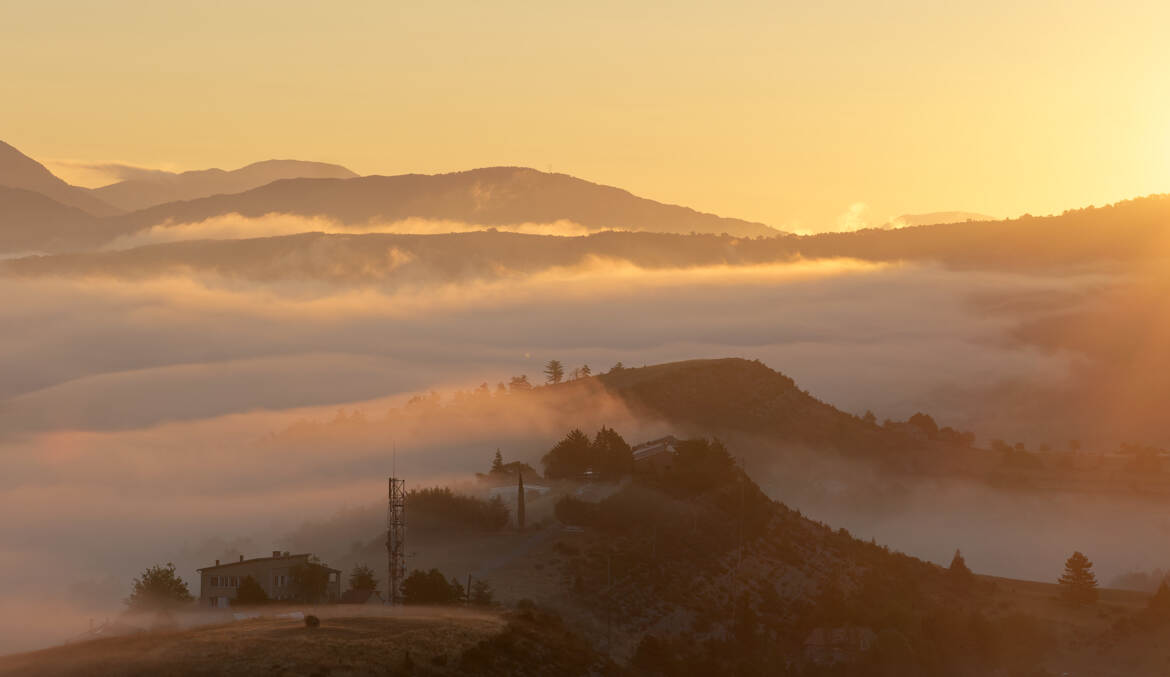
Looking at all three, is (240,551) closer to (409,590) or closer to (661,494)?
(661,494)

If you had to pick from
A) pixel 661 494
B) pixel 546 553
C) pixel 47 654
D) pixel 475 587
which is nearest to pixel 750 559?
pixel 661 494

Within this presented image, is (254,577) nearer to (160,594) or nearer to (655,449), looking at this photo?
(160,594)

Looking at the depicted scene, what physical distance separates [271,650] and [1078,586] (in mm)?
109716

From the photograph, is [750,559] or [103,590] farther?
[103,590]

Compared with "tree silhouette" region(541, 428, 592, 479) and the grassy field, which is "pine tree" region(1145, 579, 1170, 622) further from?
the grassy field

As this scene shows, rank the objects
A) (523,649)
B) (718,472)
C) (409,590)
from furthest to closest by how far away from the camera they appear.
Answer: (718,472) → (409,590) → (523,649)

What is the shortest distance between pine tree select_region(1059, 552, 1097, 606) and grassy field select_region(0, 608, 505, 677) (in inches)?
3541

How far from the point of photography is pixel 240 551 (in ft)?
654

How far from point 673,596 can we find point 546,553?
11924 millimetres

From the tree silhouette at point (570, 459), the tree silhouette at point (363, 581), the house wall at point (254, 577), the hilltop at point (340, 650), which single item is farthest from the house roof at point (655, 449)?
the hilltop at point (340, 650)

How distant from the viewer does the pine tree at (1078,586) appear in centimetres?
17062

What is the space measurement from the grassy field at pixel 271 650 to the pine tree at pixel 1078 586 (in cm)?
8994

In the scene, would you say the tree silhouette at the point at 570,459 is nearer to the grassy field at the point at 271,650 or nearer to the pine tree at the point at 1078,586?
the pine tree at the point at 1078,586

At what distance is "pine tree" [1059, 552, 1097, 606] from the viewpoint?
171 meters
